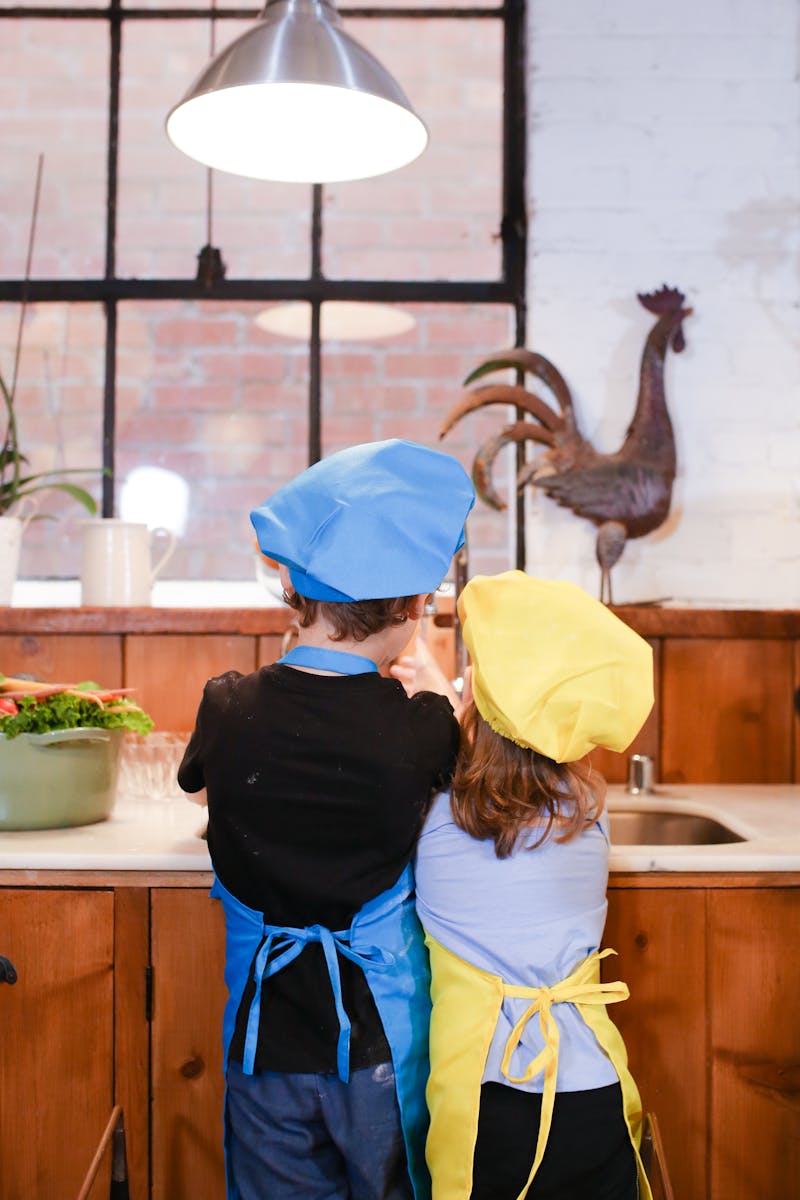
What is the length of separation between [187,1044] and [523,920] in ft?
1.93

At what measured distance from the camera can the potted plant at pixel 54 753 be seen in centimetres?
163

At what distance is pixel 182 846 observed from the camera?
1550 mm

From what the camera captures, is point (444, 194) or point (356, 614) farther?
point (444, 194)

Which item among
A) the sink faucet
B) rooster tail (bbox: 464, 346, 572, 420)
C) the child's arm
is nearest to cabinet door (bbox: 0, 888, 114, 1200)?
the child's arm

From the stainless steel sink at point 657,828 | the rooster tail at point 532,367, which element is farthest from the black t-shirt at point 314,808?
the rooster tail at point 532,367

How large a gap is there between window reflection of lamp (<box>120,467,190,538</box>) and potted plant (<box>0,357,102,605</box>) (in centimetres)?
10

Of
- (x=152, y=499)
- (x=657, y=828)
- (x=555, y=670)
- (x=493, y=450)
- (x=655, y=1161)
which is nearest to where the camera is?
(x=555, y=670)

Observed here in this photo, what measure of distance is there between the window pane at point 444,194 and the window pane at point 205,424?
0.87 ft

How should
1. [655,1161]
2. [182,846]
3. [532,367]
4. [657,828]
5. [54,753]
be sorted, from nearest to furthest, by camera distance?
[655,1161] → [182,846] → [54,753] → [657,828] → [532,367]

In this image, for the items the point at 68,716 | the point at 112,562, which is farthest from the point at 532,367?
the point at 68,716

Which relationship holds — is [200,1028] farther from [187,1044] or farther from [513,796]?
[513,796]

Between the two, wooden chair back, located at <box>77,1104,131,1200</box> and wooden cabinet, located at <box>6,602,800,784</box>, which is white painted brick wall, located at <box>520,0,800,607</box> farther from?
wooden chair back, located at <box>77,1104,131,1200</box>

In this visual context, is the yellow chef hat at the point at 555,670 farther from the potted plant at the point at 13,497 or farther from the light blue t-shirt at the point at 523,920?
the potted plant at the point at 13,497

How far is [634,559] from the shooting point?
7.43 feet
